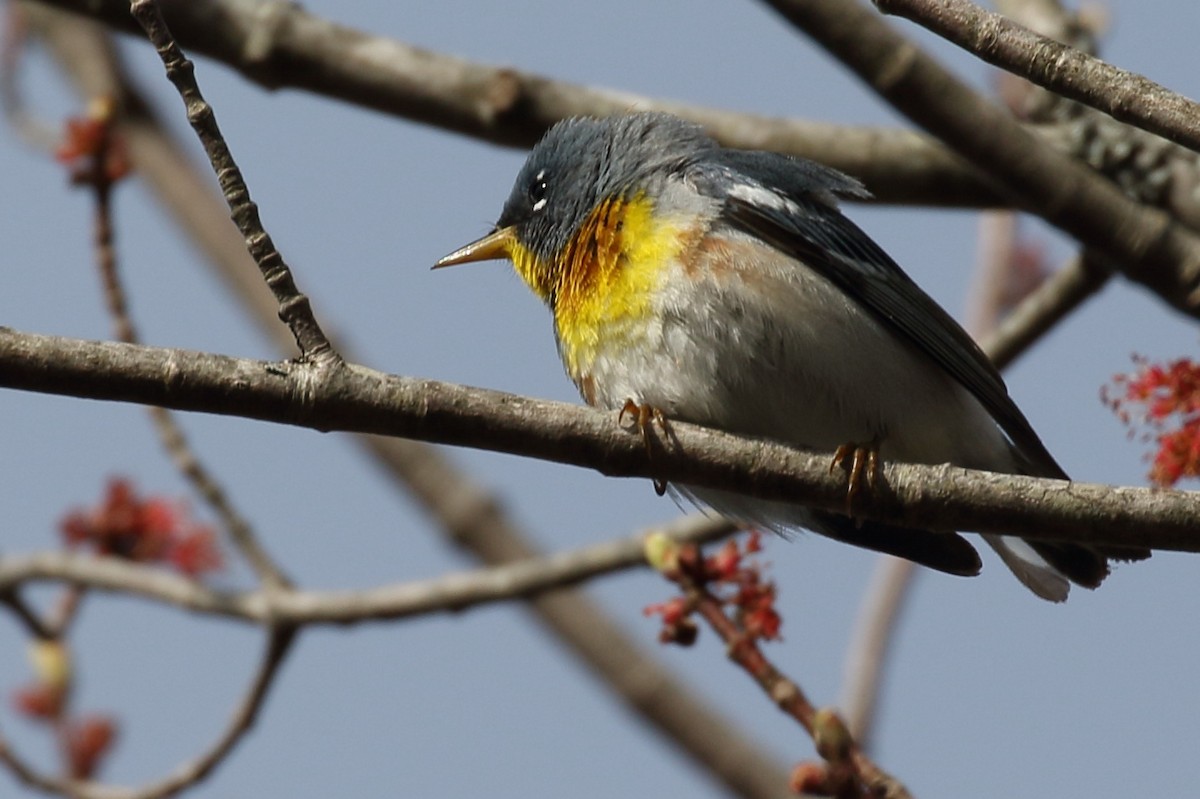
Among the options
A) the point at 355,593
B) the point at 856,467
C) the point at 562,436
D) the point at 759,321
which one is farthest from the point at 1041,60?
the point at 355,593

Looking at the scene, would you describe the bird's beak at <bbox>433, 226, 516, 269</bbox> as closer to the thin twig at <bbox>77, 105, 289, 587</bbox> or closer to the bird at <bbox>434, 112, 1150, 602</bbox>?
the bird at <bbox>434, 112, 1150, 602</bbox>

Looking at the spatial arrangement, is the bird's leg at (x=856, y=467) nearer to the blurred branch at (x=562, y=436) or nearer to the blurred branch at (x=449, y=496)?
the blurred branch at (x=562, y=436)

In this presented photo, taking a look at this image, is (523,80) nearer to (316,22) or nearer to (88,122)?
(316,22)

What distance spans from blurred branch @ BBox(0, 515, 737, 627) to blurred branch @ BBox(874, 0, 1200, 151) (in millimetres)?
2467

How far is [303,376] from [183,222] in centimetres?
541

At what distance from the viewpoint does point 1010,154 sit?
477cm

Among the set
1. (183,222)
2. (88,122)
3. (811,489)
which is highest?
(183,222)

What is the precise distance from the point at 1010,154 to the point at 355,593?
8.56ft

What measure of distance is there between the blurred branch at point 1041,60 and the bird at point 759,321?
1.39m

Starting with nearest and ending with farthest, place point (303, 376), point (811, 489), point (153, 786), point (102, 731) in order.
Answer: point (303, 376) → point (811, 489) → point (153, 786) → point (102, 731)

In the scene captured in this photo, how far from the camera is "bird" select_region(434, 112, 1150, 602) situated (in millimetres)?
4379

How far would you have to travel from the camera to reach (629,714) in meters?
7.56

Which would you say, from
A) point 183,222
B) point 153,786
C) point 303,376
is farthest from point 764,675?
point 183,222

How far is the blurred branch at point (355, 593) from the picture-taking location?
208 inches
